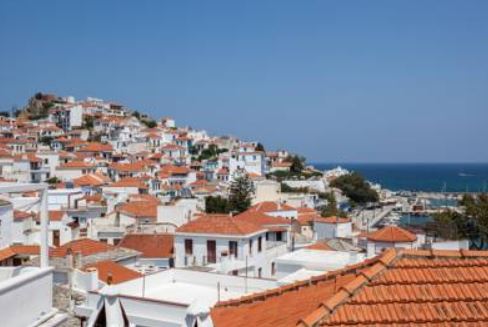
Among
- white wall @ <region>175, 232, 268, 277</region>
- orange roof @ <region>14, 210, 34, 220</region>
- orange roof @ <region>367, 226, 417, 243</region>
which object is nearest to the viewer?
orange roof @ <region>367, 226, 417, 243</region>

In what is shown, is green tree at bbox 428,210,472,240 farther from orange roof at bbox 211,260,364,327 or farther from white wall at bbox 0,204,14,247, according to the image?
orange roof at bbox 211,260,364,327

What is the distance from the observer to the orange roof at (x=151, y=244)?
3250 centimetres

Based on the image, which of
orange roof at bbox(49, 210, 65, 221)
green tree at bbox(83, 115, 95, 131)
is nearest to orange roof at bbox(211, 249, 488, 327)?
orange roof at bbox(49, 210, 65, 221)

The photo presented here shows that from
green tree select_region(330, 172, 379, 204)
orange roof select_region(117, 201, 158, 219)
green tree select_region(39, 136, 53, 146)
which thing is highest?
green tree select_region(39, 136, 53, 146)

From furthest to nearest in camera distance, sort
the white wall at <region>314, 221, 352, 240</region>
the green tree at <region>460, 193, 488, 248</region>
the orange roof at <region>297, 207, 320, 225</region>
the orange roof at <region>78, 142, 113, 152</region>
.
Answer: the orange roof at <region>78, 142, 113, 152</region> < the orange roof at <region>297, 207, 320, 225</region> < the white wall at <region>314, 221, 352, 240</region> < the green tree at <region>460, 193, 488, 248</region>

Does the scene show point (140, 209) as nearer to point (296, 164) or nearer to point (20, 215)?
point (20, 215)

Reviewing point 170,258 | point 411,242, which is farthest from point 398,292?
point 170,258

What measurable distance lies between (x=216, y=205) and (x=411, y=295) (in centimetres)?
5271

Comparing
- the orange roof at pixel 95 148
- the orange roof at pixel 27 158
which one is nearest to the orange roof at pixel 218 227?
the orange roof at pixel 27 158

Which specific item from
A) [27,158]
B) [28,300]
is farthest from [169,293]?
[27,158]

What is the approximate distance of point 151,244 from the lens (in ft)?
111

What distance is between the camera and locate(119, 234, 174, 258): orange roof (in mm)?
32503

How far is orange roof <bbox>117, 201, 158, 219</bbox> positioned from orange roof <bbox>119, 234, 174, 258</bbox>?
797 cm

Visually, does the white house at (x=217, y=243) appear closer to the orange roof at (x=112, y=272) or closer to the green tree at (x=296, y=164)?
the orange roof at (x=112, y=272)
